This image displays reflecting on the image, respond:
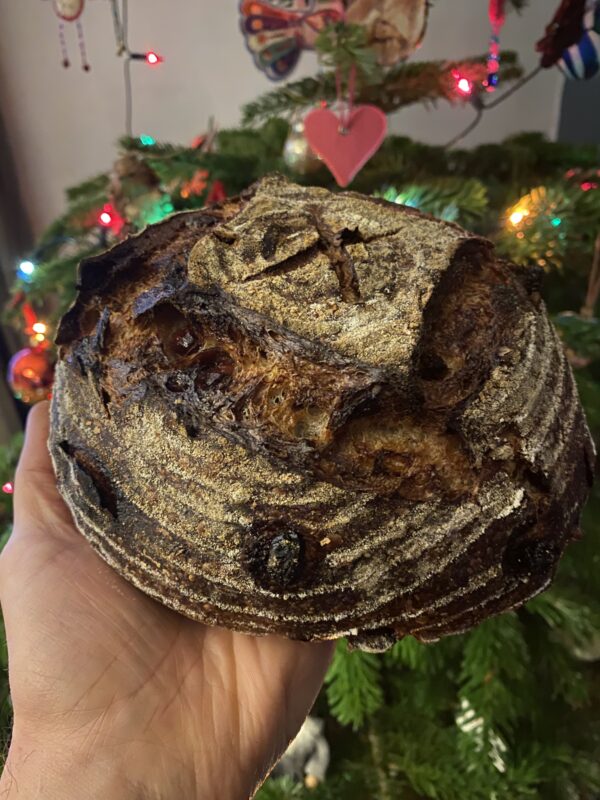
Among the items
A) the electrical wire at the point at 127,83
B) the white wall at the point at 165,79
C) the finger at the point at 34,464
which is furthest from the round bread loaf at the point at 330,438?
the electrical wire at the point at 127,83

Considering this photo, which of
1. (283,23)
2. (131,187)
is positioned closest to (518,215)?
(283,23)

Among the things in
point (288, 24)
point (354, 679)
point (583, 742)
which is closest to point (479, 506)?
point (354, 679)

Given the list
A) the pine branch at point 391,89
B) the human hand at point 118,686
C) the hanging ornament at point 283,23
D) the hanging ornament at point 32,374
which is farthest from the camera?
the hanging ornament at point 32,374

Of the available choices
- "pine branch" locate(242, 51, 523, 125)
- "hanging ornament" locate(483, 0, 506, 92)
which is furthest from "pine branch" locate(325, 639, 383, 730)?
"hanging ornament" locate(483, 0, 506, 92)

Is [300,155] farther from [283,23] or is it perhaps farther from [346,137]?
[283,23]

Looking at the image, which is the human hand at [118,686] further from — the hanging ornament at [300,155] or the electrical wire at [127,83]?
the electrical wire at [127,83]

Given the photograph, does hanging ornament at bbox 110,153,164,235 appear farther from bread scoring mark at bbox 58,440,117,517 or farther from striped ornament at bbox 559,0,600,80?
striped ornament at bbox 559,0,600,80
